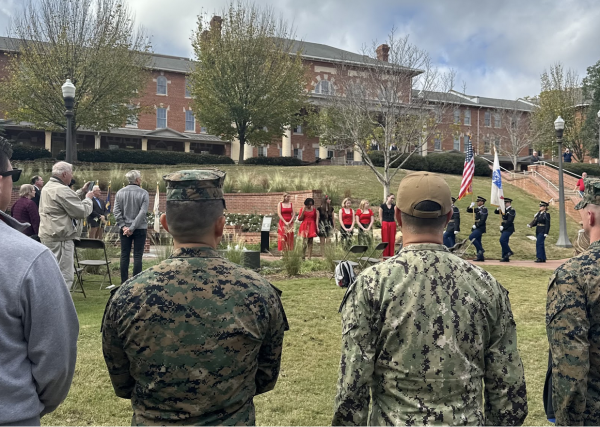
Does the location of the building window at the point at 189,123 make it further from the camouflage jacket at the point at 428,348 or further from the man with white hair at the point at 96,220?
the camouflage jacket at the point at 428,348

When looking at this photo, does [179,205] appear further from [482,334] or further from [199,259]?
[482,334]

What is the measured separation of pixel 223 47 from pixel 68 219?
3000cm

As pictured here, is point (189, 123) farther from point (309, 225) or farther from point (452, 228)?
point (452, 228)

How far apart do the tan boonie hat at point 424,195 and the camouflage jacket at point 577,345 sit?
965 mm

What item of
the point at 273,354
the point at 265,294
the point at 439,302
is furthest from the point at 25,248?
the point at 439,302

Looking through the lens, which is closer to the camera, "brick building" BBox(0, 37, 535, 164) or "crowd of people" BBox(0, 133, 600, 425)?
"crowd of people" BBox(0, 133, 600, 425)

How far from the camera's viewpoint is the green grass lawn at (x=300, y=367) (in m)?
4.45

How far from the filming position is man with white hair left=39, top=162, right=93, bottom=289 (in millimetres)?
7164

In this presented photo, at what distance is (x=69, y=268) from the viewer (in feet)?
24.9

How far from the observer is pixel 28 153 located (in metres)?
33.0

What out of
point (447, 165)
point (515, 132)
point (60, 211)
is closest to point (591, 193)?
point (60, 211)

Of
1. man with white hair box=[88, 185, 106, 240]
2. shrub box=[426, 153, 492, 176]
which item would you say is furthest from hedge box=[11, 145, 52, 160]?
shrub box=[426, 153, 492, 176]

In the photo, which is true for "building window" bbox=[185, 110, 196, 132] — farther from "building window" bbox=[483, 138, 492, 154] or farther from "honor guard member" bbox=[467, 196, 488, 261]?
"honor guard member" bbox=[467, 196, 488, 261]

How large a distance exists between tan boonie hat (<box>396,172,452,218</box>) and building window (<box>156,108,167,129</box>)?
4824cm
